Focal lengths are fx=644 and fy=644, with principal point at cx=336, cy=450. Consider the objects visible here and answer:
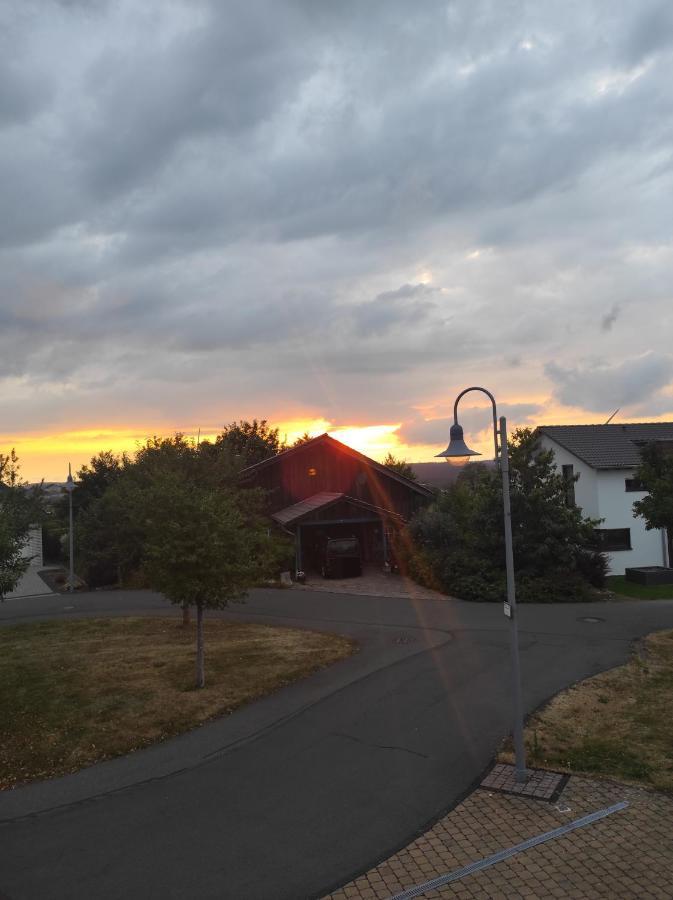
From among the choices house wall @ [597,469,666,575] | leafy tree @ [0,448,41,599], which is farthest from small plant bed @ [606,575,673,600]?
leafy tree @ [0,448,41,599]

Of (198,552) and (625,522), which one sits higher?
(198,552)

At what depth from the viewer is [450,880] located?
6.52 m

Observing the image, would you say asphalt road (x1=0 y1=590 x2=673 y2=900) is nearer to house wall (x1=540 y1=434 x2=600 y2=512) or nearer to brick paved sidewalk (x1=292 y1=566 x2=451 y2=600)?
brick paved sidewalk (x1=292 y1=566 x2=451 y2=600)

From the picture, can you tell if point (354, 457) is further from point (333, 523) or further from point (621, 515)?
point (621, 515)

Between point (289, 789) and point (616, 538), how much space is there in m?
26.0

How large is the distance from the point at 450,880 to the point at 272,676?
8.15 metres

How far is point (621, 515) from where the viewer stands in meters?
30.7

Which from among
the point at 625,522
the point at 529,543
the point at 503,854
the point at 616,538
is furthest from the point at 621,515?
the point at 503,854

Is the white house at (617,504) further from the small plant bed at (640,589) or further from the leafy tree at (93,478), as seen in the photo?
the leafy tree at (93,478)

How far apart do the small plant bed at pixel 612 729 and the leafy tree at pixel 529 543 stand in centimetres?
924

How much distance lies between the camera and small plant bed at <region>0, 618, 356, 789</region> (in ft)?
35.2

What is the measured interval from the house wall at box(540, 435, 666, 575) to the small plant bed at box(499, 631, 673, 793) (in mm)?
17237

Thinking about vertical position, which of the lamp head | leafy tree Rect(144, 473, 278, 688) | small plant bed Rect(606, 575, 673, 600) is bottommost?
small plant bed Rect(606, 575, 673, 600)

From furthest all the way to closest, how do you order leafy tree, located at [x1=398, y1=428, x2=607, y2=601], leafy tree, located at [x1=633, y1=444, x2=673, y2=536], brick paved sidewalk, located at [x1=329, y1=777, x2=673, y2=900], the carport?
the carport < leafy tree, located at [x1=398, y1=428, x2=607, y2=601] < leafy tree, located at [x1=633, y1=444, x2=673, y2=536] < brick paved sidewalk, located at [x1=329, y1=777, x2=673, y2=900]
